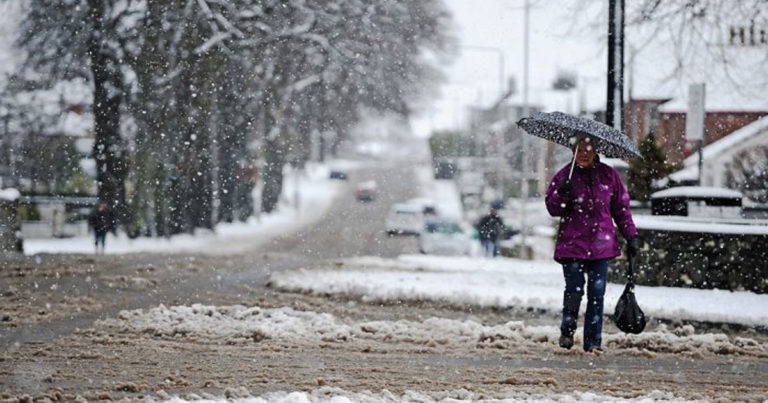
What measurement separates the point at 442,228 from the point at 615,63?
2109cm

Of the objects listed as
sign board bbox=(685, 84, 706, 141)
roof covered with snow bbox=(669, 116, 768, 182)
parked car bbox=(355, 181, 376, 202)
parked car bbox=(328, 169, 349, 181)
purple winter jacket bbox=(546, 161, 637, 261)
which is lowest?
purple winter jacket bbox=(546, 161, 637, 261)

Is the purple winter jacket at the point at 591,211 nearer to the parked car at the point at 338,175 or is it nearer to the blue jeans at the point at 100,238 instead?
the blue jeans at the point at 100,238

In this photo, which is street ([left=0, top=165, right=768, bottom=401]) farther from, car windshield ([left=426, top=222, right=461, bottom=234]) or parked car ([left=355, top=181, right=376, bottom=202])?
parked car ([left=355, top=181, right=376, bottom=202])

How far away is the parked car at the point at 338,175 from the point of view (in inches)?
3150

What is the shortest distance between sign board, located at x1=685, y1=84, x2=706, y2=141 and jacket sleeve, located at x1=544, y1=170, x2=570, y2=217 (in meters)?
8.79

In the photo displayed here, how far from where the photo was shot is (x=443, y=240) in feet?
111

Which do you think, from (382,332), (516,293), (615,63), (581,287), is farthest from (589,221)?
(615,63)

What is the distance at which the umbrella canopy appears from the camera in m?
7.74

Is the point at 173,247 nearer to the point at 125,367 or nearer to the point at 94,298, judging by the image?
the point at 94,298

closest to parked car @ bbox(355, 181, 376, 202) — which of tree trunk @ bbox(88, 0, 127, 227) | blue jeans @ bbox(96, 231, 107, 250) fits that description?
tree trunk @ bbox(88, 0, 127, 227)

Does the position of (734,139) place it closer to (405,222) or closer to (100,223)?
(405,222)

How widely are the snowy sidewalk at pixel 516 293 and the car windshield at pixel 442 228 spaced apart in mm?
17611

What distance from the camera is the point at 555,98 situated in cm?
6406

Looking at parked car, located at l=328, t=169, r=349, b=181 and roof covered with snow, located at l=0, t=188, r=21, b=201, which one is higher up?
parked car, located at l=328, t=169, r=349, b=181
